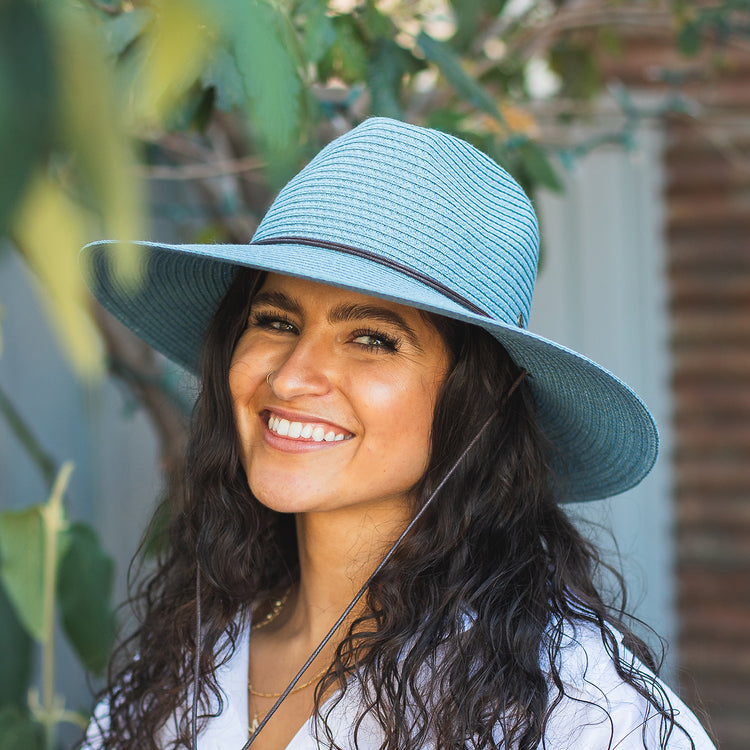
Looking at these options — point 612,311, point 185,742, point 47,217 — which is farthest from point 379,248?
point 612,311

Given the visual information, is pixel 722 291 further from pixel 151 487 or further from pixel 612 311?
pixel 151 487

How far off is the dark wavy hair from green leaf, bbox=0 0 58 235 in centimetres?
93

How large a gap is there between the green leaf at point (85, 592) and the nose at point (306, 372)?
1.91ft

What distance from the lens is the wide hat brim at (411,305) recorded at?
1.03 meters

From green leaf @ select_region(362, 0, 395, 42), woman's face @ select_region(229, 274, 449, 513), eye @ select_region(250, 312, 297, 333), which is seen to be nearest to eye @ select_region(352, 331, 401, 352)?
woman's face @ select_region(229, 274, 449, 513)

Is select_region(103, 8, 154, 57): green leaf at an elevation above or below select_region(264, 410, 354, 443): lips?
above

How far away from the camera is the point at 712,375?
281 centimetres

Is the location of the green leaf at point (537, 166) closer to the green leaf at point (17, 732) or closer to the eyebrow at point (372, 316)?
the eyebrow at point (372, 316)

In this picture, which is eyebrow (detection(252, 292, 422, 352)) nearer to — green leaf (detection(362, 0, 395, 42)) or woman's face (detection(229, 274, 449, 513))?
woman's face (detection(229, 274, 449, 513))

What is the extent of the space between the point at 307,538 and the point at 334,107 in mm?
770

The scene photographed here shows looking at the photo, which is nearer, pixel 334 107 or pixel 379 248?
pixel 379 248

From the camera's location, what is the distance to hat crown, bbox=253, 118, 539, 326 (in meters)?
1.09

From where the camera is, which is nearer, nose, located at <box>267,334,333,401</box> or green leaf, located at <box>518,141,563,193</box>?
nose, located at <box>267,334,333,401</box>

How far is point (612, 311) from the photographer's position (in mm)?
2871
